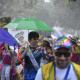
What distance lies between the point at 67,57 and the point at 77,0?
3132 centimetres

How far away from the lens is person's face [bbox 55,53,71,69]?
18.3ft

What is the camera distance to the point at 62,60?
559cm

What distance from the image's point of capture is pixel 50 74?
5.58 metres

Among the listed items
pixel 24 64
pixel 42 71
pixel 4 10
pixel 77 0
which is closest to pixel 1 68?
pixel 24 64

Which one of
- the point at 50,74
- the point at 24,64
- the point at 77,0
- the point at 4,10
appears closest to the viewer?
the point at 50,74

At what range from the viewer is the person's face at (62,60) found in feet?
18.3

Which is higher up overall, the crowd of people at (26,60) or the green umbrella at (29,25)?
the crowd of people at (26,60)

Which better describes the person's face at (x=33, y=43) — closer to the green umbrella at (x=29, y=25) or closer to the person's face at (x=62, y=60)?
the green umbrella at (x=29, y=25)

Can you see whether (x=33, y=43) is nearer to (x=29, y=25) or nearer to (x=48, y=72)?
(x=29, y=25)

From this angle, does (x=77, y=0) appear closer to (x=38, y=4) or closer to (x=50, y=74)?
(x=38, y=4)

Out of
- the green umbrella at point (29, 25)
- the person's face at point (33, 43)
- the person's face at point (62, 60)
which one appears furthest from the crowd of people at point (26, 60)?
the green umbrella at point (29, 25)

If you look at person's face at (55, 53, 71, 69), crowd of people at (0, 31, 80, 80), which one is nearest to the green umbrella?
crowd of people at (0, 31, 80, 80)

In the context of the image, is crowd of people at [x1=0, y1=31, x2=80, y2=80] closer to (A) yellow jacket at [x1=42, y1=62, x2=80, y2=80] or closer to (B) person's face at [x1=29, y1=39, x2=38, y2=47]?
(B) person's face at [x1=29, y1=39, x2=38, y2=47]

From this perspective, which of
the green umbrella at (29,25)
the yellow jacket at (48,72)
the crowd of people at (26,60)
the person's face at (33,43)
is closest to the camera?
the yellow jacket at (48,72)
